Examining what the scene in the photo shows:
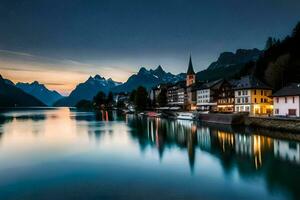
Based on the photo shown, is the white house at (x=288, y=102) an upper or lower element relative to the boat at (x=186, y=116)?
upper

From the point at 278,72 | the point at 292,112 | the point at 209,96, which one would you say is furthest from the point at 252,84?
the point at 209,96

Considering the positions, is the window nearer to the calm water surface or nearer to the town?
the town

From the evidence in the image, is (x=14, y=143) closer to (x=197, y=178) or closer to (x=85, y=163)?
(x=85, y=163)

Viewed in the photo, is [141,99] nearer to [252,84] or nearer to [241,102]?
[241,102]

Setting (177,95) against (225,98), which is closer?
(225,98)

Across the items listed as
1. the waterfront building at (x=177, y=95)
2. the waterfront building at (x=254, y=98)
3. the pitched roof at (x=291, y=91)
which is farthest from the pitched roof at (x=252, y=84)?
the waterfront building at (x=177, y=95)

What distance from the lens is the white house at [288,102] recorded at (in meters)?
49.8

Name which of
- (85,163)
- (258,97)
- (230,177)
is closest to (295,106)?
(258,97)

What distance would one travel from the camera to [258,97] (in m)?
65.3

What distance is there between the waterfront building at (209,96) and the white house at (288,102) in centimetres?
3212

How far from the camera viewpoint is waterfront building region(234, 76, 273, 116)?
213 ft

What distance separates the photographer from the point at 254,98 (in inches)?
2559

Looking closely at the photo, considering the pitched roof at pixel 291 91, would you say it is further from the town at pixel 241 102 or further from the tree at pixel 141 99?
the tree at pixel 141 99

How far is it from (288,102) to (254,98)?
13.3 metres
